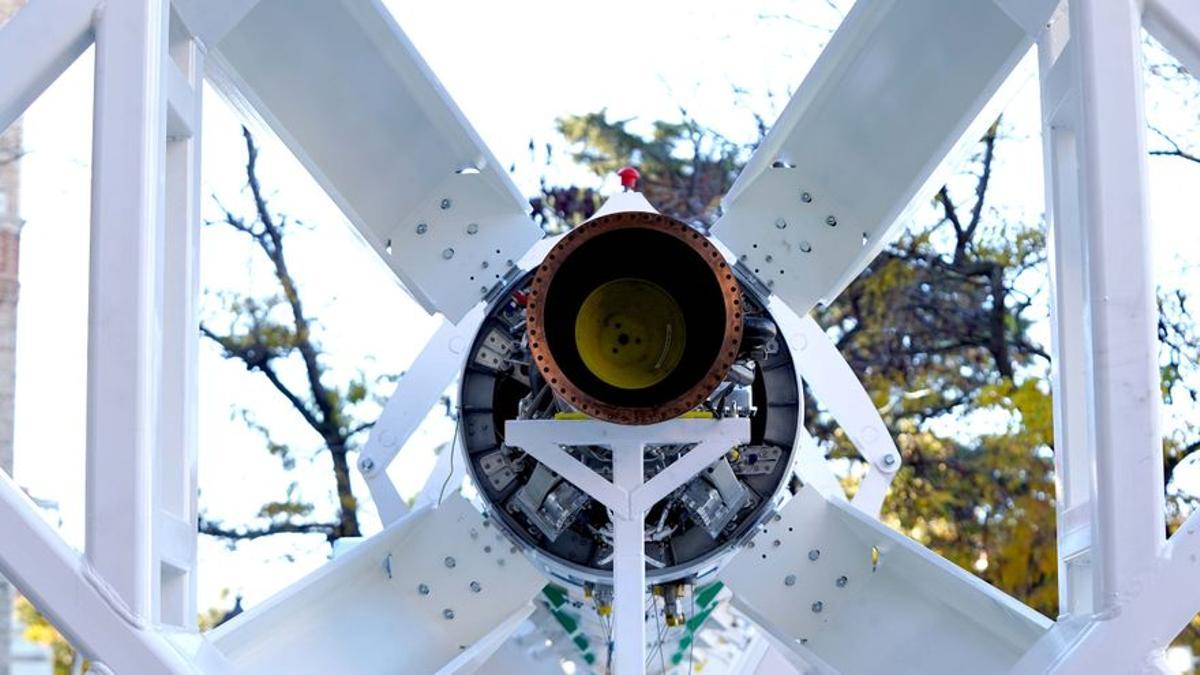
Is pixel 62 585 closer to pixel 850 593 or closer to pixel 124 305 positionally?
pixel 124 305

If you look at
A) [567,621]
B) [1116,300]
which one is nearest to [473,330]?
[567,621]

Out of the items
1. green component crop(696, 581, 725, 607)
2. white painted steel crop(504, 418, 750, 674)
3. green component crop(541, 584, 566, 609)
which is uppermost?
green component crop(541, 584, 566, 609)

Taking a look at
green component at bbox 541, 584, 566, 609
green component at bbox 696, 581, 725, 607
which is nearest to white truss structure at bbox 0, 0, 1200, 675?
green component at bbox 541, 584, 566, 609

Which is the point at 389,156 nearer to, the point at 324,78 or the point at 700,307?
the point at 324,78

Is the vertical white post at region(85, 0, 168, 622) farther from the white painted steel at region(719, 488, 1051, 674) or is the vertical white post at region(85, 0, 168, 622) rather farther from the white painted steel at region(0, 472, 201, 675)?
the white painted steel at region(719, 488, 1051, 674)

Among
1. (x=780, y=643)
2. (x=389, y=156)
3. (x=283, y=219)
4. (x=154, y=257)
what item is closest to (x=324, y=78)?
(x=389, y=156)

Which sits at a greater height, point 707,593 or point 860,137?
point 860,137
